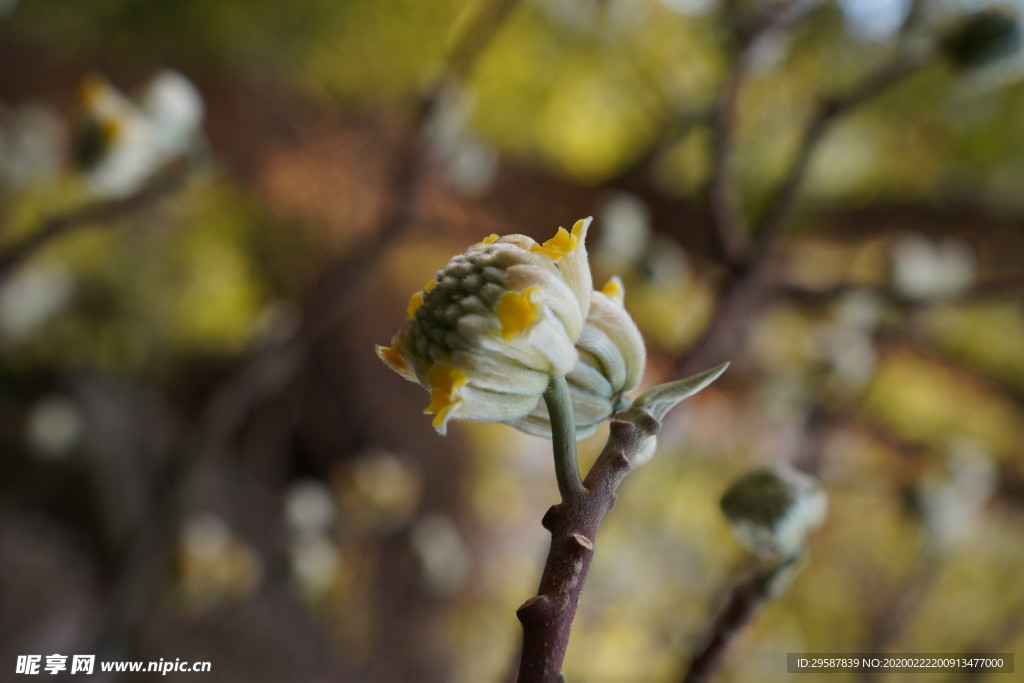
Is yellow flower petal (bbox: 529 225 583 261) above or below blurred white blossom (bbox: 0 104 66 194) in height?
above

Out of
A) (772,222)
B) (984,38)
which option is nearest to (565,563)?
(772,222)

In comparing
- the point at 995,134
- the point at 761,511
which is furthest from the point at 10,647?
the point at 995,134

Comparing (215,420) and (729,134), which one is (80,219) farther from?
(729,134)

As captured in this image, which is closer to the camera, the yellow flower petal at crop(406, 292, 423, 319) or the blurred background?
the yellow flower petal at crop(406, 292, 423, 319)

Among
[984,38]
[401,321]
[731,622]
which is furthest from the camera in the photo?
[401,321]

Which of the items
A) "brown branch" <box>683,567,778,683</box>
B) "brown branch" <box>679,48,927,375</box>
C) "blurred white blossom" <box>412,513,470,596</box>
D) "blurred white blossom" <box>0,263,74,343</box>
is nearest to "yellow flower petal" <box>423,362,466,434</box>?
"brown branch" <box>683,567,778,683</box>

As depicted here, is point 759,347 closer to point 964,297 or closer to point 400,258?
point 964,297

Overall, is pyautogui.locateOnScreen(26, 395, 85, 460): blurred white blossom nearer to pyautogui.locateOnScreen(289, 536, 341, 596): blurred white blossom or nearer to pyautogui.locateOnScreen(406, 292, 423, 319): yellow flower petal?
pyautogui.locateOnScreen(289, 536, 341, 596): blurred white blossom
